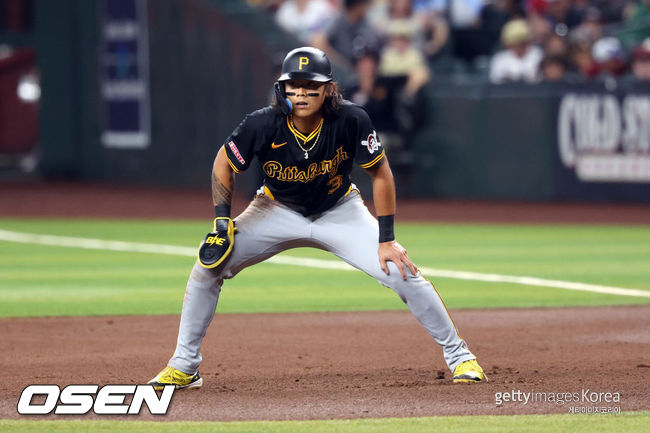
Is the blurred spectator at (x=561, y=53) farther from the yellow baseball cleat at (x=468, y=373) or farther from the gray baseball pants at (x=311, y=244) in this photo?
the yellow baseball cleat at (x=468, y=373)

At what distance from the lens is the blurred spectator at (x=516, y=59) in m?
16.6

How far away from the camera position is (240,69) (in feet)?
64.2

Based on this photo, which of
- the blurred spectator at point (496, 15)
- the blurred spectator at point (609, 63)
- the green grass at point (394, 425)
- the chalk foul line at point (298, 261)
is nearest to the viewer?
the green grass at point (394, 425)

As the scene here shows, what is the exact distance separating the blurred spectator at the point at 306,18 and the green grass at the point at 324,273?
5.44 m

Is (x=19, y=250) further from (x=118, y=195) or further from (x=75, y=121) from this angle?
(x=75, y=121)

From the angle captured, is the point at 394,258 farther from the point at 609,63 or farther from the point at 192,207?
the point at 192,207

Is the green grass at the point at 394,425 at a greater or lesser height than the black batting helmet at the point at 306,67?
lesser

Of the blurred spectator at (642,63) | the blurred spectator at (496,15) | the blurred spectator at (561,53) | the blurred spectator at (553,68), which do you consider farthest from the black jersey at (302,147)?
the blurred spectator at (496,15)

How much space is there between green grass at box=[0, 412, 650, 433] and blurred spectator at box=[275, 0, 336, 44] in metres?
14.2

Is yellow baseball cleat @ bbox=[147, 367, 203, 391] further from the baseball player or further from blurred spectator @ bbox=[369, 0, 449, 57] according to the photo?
blurred spectator @ bbox=[369, 0, 449, 57]

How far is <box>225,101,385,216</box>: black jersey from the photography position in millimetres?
5828

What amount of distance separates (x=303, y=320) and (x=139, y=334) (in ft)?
4.15
